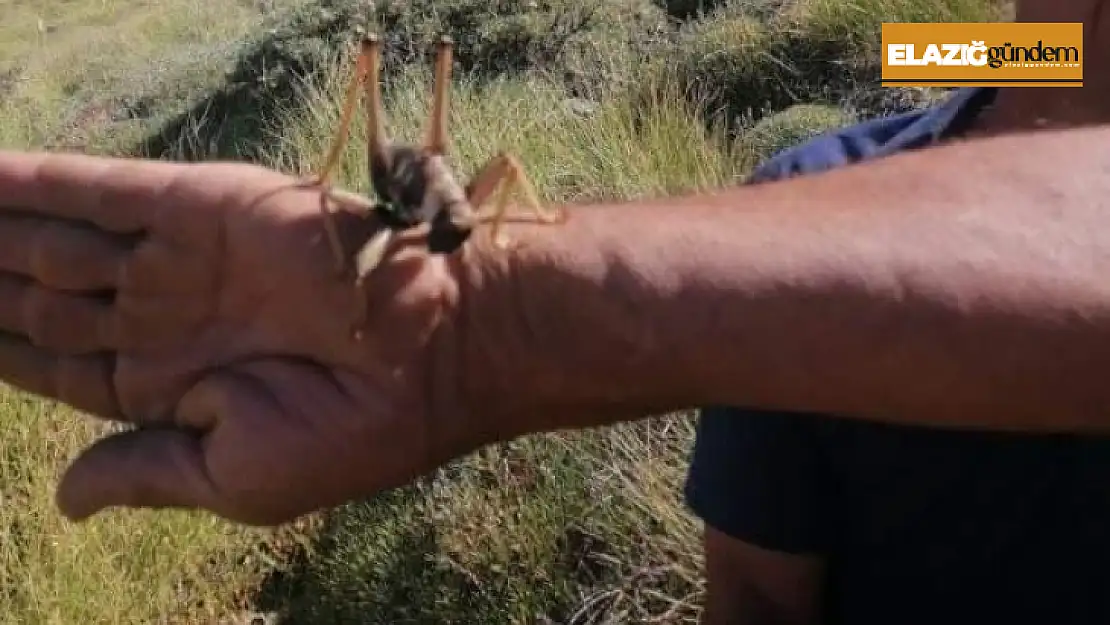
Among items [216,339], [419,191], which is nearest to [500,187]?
[419,191]

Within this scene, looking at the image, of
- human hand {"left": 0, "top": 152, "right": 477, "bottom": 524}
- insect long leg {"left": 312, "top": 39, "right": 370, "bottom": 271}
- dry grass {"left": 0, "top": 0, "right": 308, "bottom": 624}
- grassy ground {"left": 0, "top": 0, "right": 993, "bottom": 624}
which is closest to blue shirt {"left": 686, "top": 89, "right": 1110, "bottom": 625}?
human hand {"left": 0, "top": 152, "right": 477, "bottom": 524}

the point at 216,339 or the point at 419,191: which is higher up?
the point at 419,191

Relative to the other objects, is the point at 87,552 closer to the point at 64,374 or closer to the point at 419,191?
the point at 64,374

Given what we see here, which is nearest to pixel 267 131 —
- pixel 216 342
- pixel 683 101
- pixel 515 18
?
pixel 515 18

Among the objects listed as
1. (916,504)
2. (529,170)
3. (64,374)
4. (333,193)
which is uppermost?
(529,170)

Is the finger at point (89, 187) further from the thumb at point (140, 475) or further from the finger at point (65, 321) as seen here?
the thumb at point (140, 475)

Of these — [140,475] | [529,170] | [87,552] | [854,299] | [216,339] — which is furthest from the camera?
[529,170]

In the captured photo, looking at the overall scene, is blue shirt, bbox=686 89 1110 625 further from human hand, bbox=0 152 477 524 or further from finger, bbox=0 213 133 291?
finger, bbox=0 213 133 291
